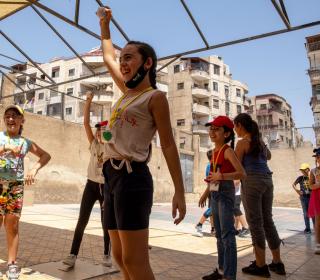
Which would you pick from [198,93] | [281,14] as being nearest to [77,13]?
[281,14]

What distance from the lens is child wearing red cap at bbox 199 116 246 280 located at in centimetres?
331

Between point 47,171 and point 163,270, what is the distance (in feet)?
52.8

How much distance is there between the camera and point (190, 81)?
49156 millimetres

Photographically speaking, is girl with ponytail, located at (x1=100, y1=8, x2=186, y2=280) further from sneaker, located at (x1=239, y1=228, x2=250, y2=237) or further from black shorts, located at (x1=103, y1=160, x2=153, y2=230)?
sneaker, located at (x1=239, y1=228, x2=250, y2=237)

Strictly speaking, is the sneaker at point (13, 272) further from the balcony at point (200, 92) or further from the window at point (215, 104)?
the window at point (215, 104)

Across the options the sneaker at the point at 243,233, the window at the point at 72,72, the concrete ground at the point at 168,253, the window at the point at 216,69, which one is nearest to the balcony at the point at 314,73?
the window at the point at 216,69

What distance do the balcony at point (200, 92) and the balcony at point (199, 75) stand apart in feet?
5.70

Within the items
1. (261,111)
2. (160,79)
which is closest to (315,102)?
(160,79)

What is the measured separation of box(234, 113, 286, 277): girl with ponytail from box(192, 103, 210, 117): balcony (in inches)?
1739

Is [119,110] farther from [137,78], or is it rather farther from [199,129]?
[199,129]

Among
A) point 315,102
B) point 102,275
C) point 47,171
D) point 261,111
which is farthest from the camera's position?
point 261,111

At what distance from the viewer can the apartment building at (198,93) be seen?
48219mm

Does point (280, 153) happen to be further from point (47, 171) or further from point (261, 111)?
point (261, 111)

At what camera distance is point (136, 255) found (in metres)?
1.88
